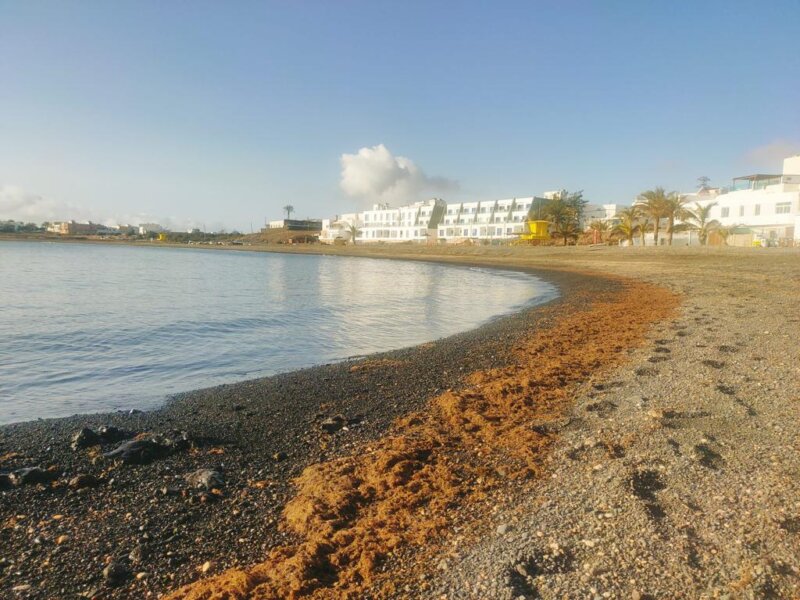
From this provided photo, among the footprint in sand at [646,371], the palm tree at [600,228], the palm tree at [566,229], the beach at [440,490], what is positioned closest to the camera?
the beach at [440,490]

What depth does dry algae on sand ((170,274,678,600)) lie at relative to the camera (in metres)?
3.26

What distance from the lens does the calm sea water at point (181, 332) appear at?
9203 millimetres

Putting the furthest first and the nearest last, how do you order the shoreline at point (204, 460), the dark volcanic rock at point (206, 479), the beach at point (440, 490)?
the dark volcanic rock at point (206, 479), the shoreline at point (204, 460), the beach at point (440, 490)

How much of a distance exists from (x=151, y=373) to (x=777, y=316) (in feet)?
52.6

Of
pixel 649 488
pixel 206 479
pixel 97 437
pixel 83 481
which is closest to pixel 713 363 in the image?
pixel 649 488

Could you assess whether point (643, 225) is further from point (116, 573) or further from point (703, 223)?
point (116, 573)

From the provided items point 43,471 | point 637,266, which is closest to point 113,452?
point 43,471

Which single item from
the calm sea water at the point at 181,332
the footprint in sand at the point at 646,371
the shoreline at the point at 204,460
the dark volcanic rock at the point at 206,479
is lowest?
the calm sea water at the point at 181,332

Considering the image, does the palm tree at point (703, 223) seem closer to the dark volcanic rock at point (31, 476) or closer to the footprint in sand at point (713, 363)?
the footprint in sand at point (713, 363)

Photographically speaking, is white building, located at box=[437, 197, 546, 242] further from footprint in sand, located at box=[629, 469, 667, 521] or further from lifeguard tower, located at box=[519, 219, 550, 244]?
footprint in sand, located at box=[629, 469, 667, 521]

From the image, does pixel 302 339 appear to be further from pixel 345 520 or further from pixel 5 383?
pixel 345 520

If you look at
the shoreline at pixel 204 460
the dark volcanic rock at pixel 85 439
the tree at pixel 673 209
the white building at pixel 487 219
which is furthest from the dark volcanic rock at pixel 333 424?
the white building at pixel 487 219

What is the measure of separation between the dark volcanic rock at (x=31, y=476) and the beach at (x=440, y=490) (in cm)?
11

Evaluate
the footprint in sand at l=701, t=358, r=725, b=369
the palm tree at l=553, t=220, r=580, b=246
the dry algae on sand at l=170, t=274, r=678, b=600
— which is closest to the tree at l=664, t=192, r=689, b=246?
the palm tree at l=553, t=220, r=580, b=246
